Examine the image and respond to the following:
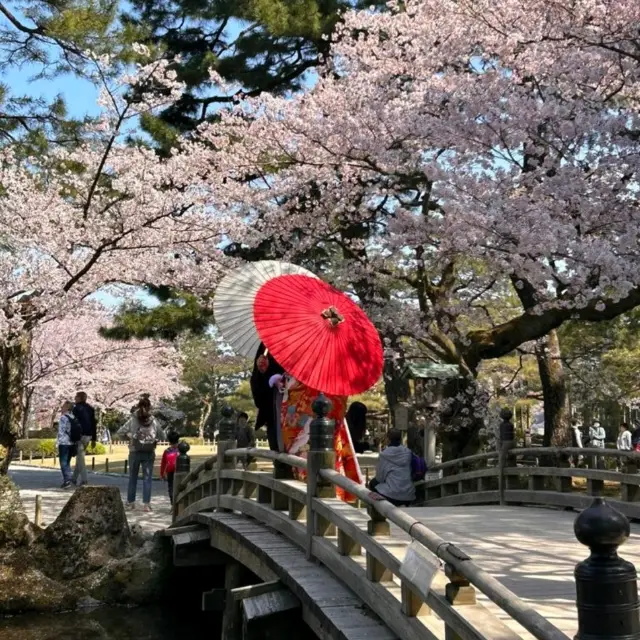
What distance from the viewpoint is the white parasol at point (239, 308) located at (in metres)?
7.70

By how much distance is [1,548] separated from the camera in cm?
1129

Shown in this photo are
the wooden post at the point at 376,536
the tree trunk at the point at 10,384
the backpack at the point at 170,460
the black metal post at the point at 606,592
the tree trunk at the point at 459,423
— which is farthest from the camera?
the tree trunk at the point at 459,423

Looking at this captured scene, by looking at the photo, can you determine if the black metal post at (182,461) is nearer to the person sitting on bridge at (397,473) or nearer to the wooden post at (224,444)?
the wooden post at (224,444)

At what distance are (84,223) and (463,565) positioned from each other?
10.5 metres

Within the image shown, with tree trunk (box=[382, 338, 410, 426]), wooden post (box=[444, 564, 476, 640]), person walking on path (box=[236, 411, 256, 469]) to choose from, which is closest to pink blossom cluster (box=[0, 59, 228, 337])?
person walking on path (box=[236, 411, 256, 469])

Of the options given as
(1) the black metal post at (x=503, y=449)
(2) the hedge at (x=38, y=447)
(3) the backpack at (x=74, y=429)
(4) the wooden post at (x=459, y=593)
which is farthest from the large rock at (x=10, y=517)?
(2) the hedge at (x=38, y=447)

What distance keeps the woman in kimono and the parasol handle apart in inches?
30.7

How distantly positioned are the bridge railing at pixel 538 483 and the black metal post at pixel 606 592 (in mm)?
6173

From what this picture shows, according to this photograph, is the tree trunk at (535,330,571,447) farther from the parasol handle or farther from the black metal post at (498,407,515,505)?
the parasol handle

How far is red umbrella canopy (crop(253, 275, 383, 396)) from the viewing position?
6680 millimetres

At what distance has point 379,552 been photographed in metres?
5.11

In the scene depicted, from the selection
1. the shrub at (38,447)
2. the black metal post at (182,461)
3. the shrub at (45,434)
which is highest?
the black metal post at (182,461)

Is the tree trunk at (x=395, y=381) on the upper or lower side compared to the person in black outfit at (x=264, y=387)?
upper

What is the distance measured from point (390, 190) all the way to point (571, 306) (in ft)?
15.4
